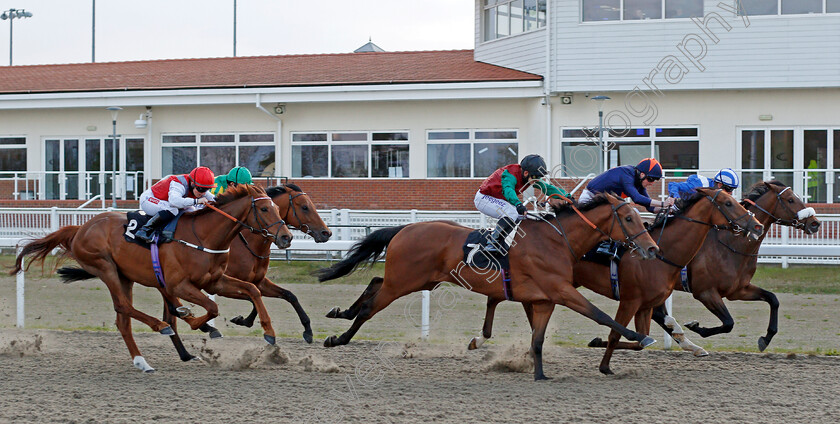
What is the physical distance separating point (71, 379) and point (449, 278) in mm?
2700

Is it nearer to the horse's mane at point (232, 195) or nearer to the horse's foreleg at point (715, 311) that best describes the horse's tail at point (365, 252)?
the horse's mane at point (232, 195)

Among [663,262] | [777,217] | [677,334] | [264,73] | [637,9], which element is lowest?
[677,334]

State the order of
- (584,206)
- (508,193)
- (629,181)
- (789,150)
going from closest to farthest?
(584,206) → (508,193) → (629,181) → (789,150)

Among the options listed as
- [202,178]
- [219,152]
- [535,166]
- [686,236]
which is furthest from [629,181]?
[219,152]

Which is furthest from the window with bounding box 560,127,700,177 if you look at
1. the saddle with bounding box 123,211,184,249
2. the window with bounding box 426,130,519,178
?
the saddle with bounding box 123,211,184,249

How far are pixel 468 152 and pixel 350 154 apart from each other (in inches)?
93.7

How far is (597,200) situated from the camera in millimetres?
6176

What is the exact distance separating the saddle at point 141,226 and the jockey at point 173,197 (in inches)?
1.8

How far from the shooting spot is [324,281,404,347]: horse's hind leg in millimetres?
6559

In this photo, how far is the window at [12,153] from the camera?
19.4 metres

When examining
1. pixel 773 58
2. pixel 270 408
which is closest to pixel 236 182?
pixel 270 408

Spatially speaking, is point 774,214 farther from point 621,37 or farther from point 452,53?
point 452,53

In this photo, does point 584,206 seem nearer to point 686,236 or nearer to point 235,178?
point 686,236

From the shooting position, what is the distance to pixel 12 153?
19.5 metres
